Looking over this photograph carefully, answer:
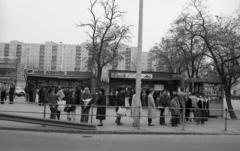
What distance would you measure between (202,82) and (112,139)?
35.5 feet

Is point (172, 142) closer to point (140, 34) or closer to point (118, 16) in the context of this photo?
point (140, 34)

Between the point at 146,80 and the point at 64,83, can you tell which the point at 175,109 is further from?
the point at 64,83

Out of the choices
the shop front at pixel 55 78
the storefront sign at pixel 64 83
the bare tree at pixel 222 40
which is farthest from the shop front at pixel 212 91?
the storefront sign at pixel 64 83

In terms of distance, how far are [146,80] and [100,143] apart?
57.4 feet

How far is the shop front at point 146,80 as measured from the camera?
2473cm

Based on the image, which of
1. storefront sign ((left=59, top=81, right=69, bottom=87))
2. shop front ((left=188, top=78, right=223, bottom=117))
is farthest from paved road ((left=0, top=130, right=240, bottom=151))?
storefront sign ((left=59, top=81, right=69, bottom=87))

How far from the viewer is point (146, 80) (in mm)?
25953

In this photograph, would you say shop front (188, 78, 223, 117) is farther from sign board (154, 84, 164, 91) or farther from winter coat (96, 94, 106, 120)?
winter coat (96, 94, 106, 120)

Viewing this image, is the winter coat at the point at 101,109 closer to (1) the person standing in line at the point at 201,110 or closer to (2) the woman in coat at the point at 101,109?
(2) the woman in coat at the point at 101,109

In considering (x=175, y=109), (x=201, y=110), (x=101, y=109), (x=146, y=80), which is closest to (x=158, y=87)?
Answer: (x=146, y=80)

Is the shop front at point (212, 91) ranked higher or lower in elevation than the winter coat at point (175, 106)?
higher

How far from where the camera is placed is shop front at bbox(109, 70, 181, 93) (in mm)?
24734

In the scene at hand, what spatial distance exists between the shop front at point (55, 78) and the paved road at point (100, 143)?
698 inches

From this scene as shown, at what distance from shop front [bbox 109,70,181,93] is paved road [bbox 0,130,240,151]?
46.5 ft
